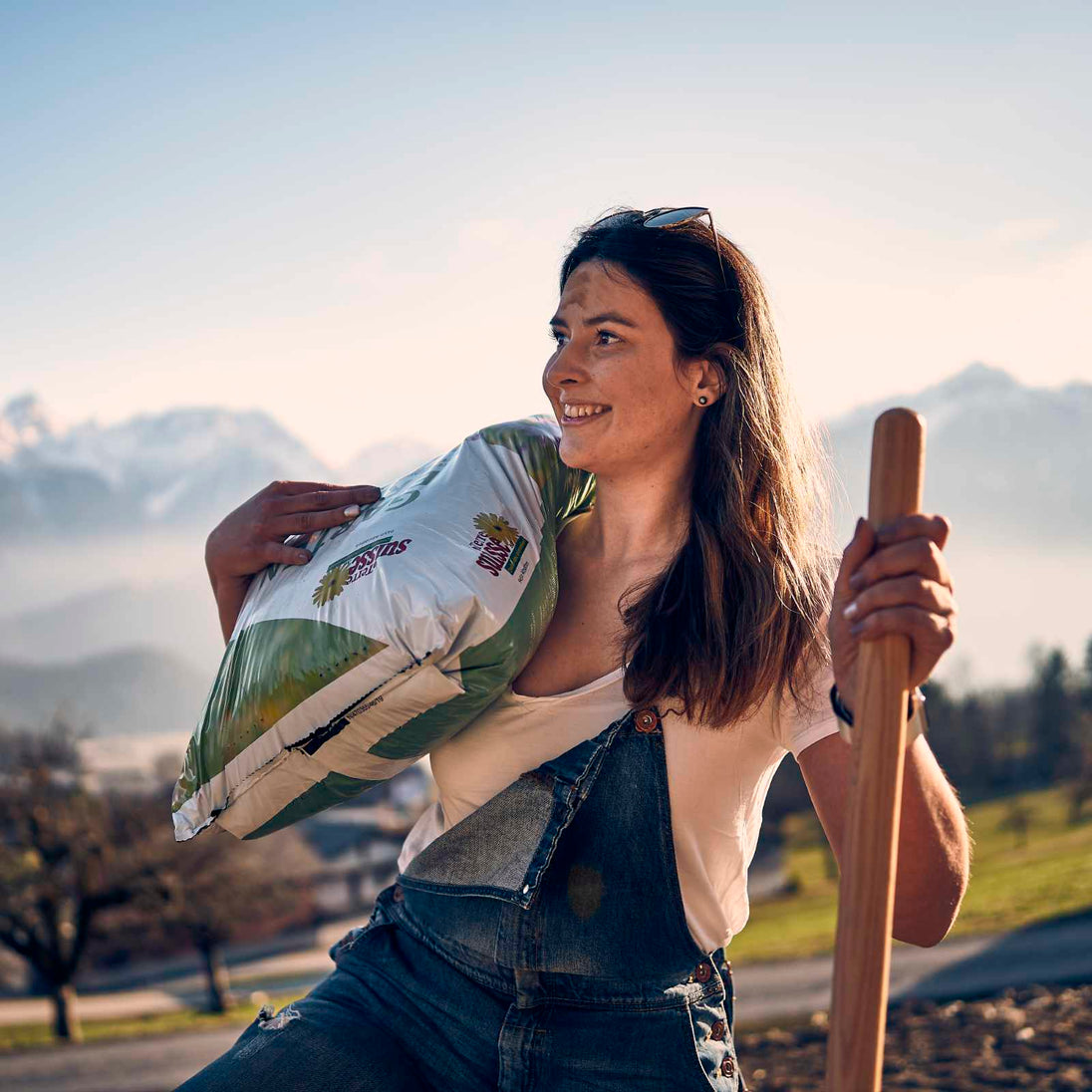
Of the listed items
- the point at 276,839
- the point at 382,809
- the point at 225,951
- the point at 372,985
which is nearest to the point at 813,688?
the point at 372,985

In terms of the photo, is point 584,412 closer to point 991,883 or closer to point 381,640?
point 381,640

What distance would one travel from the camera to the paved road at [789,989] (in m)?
11.8

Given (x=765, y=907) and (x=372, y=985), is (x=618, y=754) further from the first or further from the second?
(x=765, y=907)

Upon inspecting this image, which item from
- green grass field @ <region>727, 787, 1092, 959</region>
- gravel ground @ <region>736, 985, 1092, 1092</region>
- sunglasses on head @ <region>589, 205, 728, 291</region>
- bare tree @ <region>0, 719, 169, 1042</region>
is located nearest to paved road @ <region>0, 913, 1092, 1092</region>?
green grass field @ <region>727, 787, 1092, 959</region>

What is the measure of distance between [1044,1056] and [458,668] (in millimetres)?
4218

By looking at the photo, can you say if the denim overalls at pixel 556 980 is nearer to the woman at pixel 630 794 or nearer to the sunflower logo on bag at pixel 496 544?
the woman at pixel 630 794

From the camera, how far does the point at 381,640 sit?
2.34 metres

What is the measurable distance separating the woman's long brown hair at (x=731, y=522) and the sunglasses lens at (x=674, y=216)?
0.05 ft

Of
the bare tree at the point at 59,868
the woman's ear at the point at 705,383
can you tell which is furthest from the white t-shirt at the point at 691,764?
the bare tree at the point at 59,868

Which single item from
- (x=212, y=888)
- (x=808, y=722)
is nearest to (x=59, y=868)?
(x=212, y=888)

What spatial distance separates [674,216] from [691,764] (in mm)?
1215

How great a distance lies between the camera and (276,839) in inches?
1751

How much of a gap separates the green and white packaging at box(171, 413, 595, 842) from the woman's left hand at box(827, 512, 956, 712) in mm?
909

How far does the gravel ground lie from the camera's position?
16.6 feet
